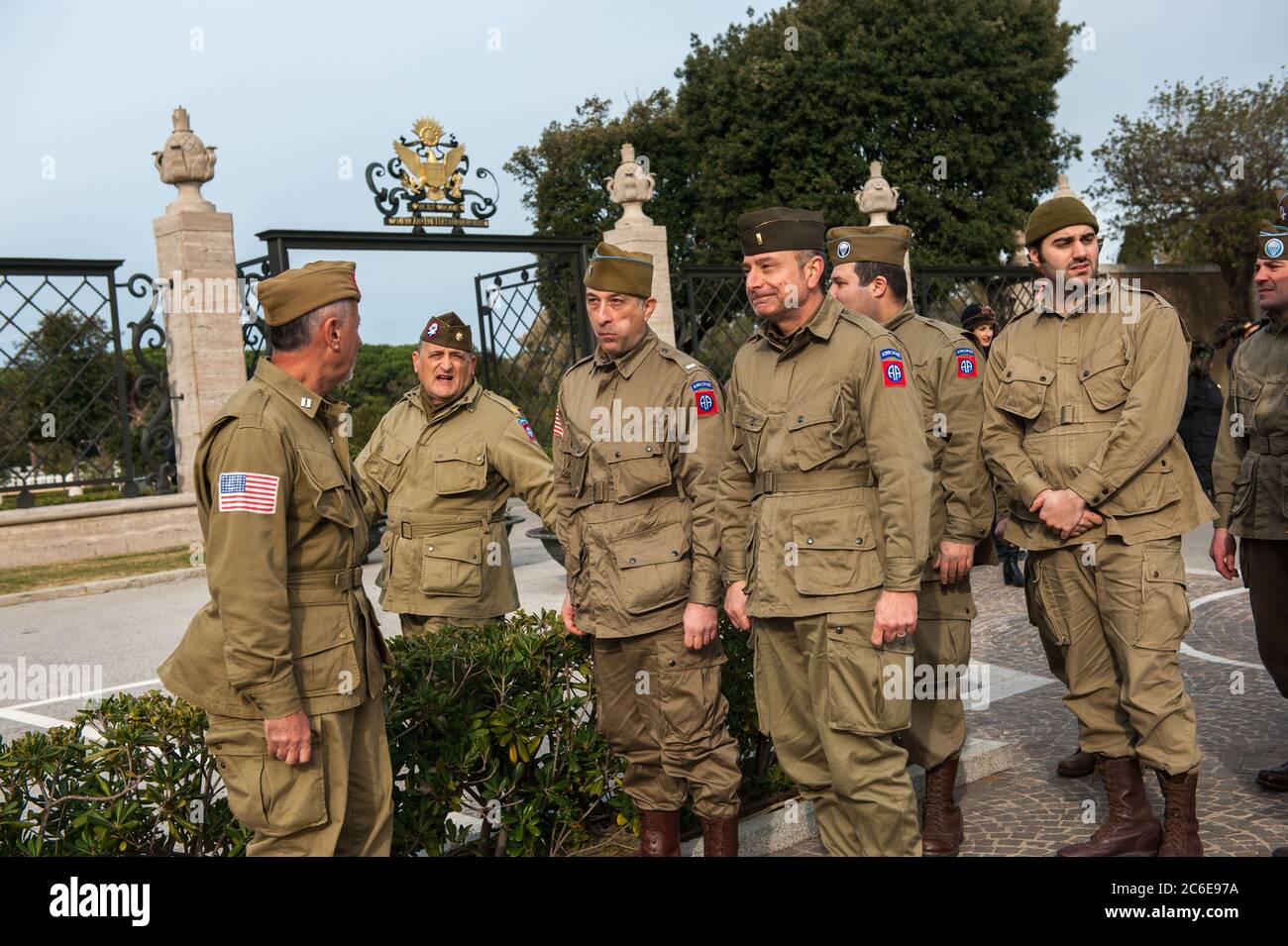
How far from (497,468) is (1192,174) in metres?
30.9

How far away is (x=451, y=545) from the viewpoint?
5.02 m

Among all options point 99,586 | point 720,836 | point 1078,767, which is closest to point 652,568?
point 720,836

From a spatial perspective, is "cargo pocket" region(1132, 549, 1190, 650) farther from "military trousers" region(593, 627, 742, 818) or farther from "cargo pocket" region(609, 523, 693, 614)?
"cargo pocket" region(609, 523, 693, 614)

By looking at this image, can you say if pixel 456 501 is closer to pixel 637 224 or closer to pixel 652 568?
pixel 652 568

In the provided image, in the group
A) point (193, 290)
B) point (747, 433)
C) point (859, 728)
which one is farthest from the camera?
point (193, 290)

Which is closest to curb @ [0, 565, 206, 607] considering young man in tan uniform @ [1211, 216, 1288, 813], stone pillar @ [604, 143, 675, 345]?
stone pillar @ [604, 143, 675, 345]

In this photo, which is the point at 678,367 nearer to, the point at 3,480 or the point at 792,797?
the point at 792,797

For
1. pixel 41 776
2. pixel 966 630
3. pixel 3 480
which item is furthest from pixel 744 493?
pixel 3 480

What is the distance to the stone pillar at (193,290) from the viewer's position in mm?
13156

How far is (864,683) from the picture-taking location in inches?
146

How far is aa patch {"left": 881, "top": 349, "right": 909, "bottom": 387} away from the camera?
382cm

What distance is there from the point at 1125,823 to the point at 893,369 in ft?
6.39

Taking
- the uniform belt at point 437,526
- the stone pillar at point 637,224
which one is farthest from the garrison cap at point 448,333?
the stone pillar at point 637,224

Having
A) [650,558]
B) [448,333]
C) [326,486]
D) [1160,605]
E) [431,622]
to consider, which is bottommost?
[431,622]
